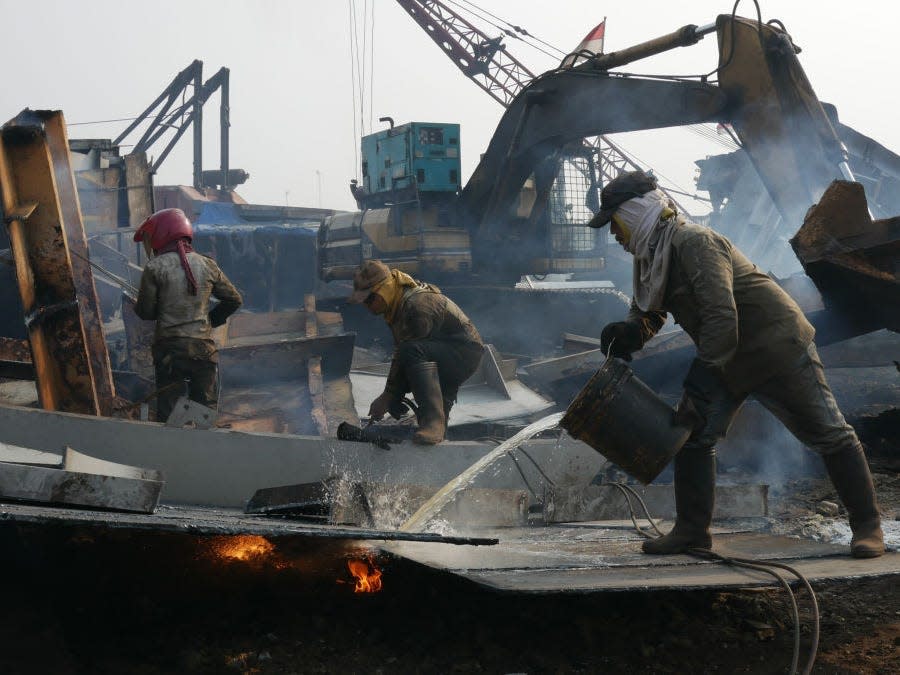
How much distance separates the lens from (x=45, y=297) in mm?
5105

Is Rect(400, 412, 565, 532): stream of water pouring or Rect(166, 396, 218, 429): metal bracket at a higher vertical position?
Rect(166, 396, 218, 429): metal bracket

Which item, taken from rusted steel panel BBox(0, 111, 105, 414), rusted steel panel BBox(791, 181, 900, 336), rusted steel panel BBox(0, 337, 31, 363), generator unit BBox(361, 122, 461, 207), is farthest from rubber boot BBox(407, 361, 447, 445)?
generator unit BBox(361, 122, 461, 207)

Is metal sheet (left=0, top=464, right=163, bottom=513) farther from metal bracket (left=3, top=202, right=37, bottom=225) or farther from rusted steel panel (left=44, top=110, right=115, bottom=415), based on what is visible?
rusted steel panel (left=44, top=110, right=115, bottom=415)

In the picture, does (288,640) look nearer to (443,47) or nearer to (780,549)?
(780,549)

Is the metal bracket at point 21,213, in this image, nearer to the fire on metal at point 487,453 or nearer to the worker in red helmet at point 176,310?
the fire on metal at point 487,453

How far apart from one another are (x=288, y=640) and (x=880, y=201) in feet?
38.4

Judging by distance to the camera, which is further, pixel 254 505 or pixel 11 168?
pixel 11 168

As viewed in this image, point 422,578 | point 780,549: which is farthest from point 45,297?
point 780,549

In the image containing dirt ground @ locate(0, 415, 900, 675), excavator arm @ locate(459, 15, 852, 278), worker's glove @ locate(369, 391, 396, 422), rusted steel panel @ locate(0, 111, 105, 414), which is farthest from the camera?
excavator arm @ locate(459, 15, 852, 278)

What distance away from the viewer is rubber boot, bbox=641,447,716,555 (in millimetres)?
3461

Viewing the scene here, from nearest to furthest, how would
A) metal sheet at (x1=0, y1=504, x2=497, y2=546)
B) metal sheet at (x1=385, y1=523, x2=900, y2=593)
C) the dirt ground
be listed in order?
metal sheet at (x1=0, y1=504, x2=497, y2=546)
metal sheet at (x1=385, y1=523, x2=900, y2=593)
the dirt ground

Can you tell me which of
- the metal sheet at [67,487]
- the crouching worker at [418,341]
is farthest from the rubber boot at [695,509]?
the metal sheet at [67,487]

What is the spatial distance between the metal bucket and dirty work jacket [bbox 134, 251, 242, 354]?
3.07 m

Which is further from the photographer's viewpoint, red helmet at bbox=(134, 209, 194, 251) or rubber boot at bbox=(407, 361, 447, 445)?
red helmet at bbox=(134, 209, 194, 251)
